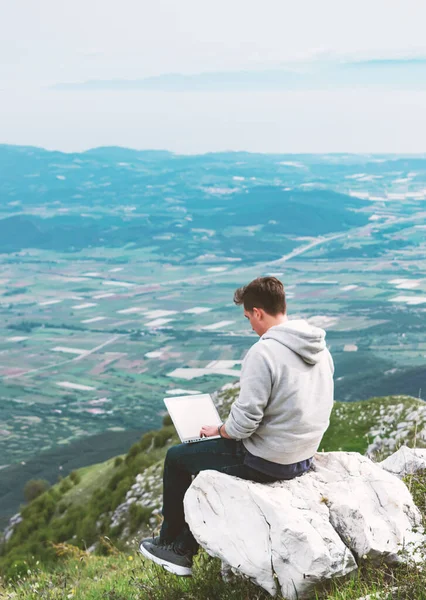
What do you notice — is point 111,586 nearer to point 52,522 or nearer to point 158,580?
point 158,580

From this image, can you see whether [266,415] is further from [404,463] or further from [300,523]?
[404,463]

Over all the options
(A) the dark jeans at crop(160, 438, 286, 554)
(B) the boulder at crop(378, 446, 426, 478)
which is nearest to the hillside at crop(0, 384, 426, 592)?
(B) the boulder at crop(378, 446, 426, 478)

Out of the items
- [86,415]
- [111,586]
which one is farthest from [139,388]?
[111,586]

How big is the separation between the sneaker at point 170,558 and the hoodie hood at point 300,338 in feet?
7.04

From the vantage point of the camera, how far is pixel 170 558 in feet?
23.2

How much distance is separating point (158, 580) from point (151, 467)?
19483mm

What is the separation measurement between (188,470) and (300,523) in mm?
1265

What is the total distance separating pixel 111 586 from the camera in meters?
8.07

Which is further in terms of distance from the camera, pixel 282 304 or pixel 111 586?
pixel 111 586

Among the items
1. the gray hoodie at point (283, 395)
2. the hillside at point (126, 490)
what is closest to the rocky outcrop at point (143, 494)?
the hillside at point (126, 490)

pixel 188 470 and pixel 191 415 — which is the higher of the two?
pixel 191 415

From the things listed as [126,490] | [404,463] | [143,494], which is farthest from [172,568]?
[126,490]

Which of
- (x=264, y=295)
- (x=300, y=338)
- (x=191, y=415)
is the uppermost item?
(x=264, y=295)

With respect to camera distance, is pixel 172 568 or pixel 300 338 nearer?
pixel 300 338
